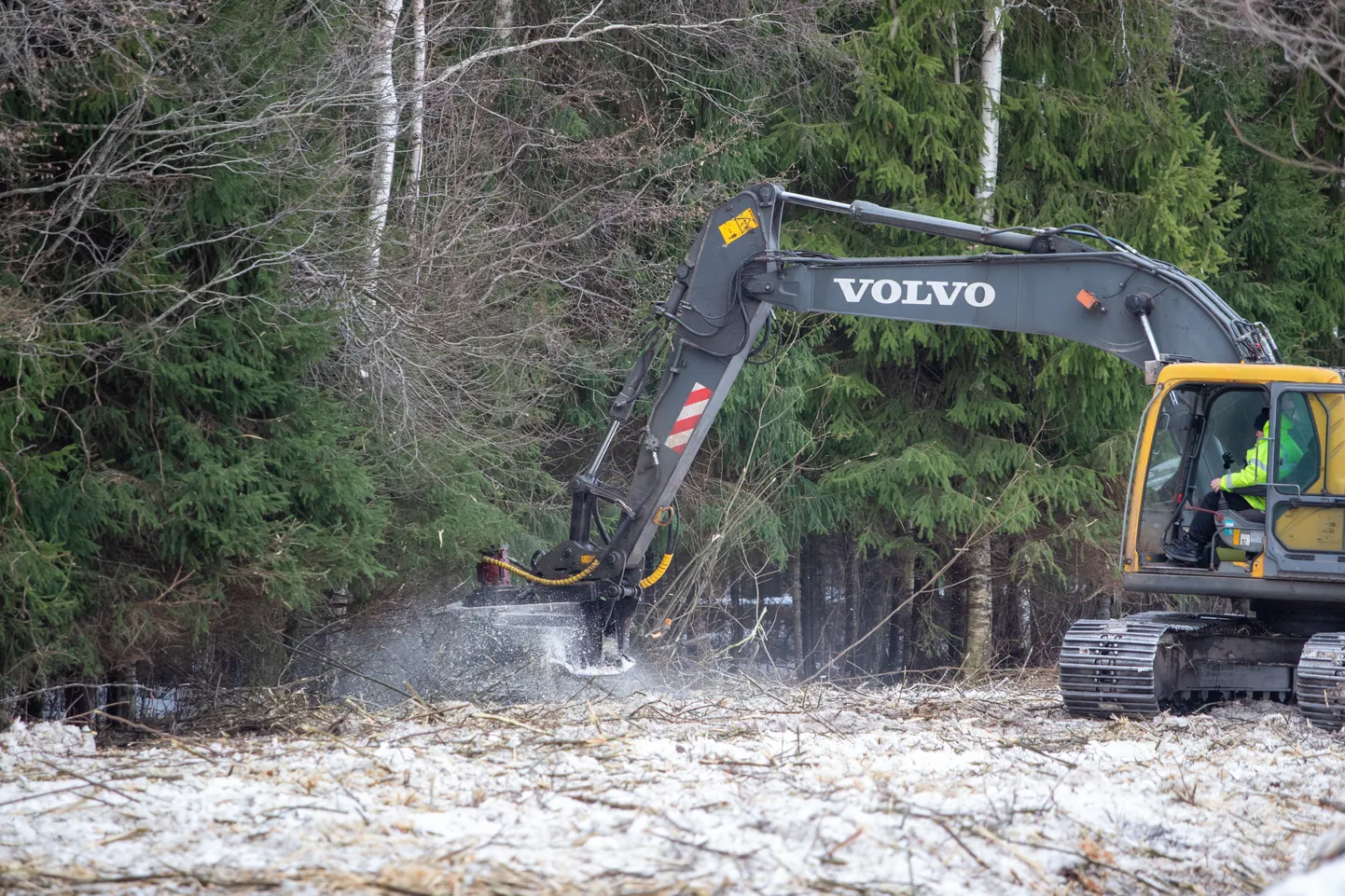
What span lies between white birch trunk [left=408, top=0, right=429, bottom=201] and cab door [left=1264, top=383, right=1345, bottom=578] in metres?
6.98

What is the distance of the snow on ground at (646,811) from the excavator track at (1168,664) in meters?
1.06

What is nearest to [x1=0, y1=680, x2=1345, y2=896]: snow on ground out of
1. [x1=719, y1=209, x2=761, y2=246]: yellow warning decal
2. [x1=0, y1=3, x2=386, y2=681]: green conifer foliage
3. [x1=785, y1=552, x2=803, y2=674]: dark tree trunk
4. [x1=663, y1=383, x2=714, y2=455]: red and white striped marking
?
[x1=0, y1=3, x2=386, y2=681]: green conifer foliage

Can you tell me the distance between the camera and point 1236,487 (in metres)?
8.32

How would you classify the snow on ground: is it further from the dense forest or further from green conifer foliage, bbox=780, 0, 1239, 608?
green conifer foliage, bbox=780, 0, 1239, 608

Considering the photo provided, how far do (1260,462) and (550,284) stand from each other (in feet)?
23.0

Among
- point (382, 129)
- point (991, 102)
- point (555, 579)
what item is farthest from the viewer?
point (991, 102)

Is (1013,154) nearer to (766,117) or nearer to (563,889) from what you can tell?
(766,117)

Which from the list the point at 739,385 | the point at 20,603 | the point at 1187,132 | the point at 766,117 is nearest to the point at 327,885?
the point at 20,603

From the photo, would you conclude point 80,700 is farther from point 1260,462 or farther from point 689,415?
point 1260,462

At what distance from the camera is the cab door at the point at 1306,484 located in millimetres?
8031

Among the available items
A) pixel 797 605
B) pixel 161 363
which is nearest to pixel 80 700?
pixel 161 363

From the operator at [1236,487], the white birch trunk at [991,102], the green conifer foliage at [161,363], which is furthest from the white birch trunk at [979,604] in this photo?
the green conifer foliage at [161,363]

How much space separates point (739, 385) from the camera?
46.5 feet

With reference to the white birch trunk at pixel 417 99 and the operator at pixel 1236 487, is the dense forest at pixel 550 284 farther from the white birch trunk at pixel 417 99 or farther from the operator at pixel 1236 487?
the operator at pixel 1236 487
